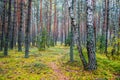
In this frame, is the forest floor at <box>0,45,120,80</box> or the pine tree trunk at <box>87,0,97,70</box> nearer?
the forest floor at <box>0,45,120,80</box>

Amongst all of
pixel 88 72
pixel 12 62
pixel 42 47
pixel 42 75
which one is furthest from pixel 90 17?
pixel 42 47

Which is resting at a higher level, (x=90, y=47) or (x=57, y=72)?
(x=90, y=47)

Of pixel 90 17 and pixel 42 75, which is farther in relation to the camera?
pixel 90 17

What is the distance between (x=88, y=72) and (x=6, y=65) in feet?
16.8

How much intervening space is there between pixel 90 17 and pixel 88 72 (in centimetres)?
309

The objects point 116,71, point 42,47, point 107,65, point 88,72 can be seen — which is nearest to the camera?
point 88,72

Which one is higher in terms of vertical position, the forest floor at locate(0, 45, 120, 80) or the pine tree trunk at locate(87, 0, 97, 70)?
the pine tree trunk at locate(87, 0, 97, 70)

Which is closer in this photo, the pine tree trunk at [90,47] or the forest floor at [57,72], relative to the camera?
the forest floor at [57,72]

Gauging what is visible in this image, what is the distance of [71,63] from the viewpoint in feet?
43.3

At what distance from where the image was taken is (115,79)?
1050 centimetres

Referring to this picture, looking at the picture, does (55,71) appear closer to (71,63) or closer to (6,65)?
(71,63)

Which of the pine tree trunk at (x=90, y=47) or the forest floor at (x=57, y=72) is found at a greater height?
the pine tree trunk at (x=90, y=47)

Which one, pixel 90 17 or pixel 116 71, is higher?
pixel 90 17

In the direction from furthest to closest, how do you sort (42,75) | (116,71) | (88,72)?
(116,71), (88,72), (42,75)
